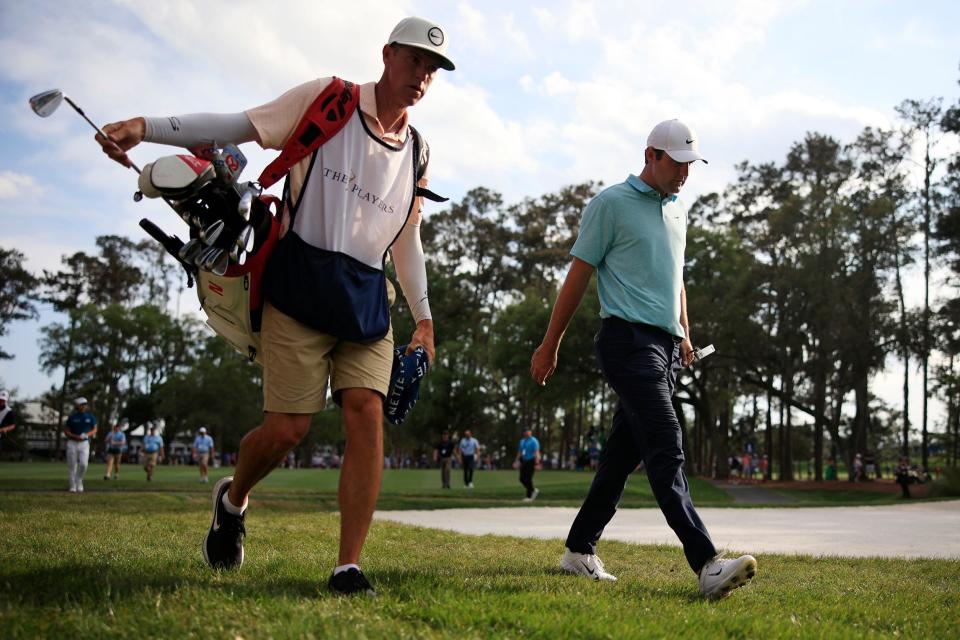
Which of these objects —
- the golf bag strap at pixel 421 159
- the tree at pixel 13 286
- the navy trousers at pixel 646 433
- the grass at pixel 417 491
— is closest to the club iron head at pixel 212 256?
the golf bag strap at pixel 421 159

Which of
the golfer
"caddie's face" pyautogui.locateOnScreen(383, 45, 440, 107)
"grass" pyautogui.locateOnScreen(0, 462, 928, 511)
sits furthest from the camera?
"grass" pyautogui.locateOnScreen(0, 462, 928, 511)

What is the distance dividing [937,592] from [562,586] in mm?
2092

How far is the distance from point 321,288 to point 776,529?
823cm

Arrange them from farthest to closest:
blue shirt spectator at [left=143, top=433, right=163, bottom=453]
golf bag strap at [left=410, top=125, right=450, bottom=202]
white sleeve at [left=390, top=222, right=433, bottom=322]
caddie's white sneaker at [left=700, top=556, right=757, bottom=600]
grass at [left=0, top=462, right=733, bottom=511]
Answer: blue shirt spectator at [left=143, top=433, right=163, bottom=453] → grass at [left=0, top=462, right=733, bottom=511] → white sleeve at [left=390, top=222, right=433, bottom=322] → golf bag strap at [left=410, top=125, right=450, bottom=202] → caddie's white sneaker at [left=700, top=556, right=757, bottom=600]

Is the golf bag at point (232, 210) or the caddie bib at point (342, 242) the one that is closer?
the golf bag at point (232, 210)

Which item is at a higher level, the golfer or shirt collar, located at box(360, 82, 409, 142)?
shirt collar, located at box(360, 82, 409, 142)

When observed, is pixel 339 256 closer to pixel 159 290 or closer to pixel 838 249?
pixel 838 249

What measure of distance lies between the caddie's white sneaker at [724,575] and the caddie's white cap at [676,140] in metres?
2.07

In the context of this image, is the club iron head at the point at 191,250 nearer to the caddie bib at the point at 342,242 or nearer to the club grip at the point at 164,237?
the club grip at the point at 164,237

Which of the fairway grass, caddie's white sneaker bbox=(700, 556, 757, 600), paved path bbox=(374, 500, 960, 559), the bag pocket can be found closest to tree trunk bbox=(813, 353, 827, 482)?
paved path bbox=(374, 500, 960, 559)

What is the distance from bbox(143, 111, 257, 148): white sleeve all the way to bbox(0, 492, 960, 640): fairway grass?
171 cm

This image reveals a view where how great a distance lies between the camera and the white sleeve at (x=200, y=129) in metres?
3.62

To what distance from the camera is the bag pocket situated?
3857mm

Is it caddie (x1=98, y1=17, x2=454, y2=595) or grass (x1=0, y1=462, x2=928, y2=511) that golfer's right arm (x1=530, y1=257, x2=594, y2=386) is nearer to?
caddie (x1=98, y1=17, x2=454, y2=595)
